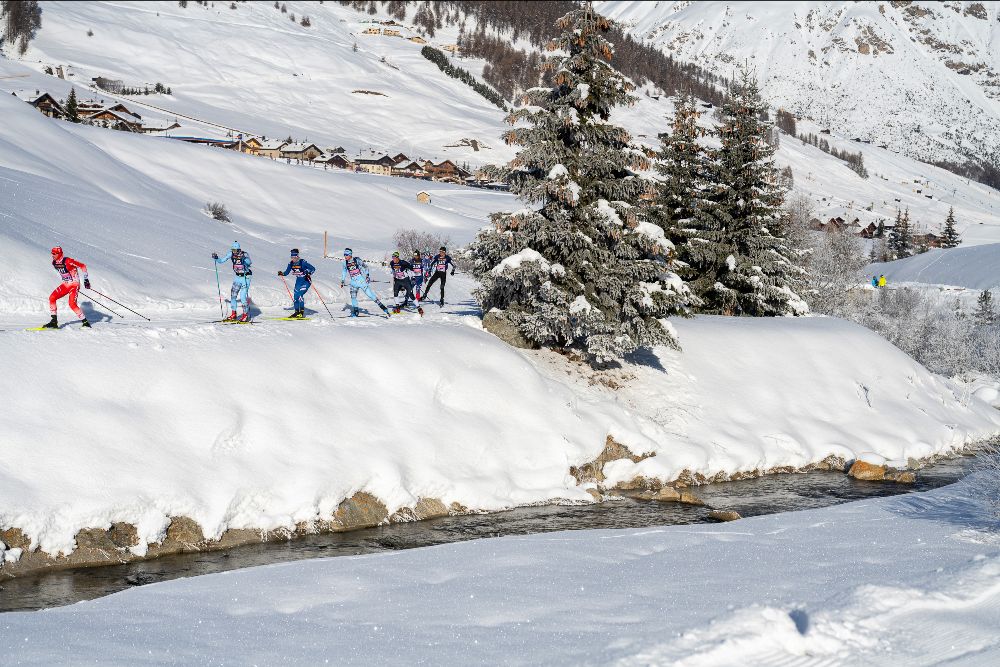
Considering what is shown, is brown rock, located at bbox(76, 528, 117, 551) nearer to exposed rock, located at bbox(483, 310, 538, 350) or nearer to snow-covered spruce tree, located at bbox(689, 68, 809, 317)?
exposed rock, located at bbox(483, 310, 538, 350)

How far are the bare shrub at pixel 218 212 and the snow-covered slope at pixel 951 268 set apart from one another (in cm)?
6732

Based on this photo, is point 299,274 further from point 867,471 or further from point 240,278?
point 867,471

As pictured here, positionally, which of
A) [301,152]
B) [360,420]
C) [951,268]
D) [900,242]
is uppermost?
[360,420]

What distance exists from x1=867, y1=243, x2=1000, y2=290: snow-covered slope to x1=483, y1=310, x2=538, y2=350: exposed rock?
66877mm

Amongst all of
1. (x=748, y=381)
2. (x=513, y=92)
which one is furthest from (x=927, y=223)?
(x=748, y=381)

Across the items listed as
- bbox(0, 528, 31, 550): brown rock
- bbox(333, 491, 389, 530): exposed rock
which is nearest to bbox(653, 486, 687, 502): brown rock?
bbox(333, 491, 389, 530): exposed rock

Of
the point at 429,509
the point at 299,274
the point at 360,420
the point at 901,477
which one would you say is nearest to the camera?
the point at 429,509

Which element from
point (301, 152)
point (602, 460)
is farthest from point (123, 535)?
point (301, 152)

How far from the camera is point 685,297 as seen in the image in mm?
22250

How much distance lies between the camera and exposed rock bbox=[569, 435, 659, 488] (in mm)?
18969

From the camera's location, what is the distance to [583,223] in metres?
21.4

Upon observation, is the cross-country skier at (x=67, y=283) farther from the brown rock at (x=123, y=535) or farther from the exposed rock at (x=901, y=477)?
the exposed rock at (x=901, y=477)

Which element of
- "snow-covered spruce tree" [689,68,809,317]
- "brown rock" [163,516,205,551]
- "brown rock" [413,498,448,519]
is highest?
"snow-covered spruce tree" [689,68,809,317]

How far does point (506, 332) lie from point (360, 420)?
662cm
